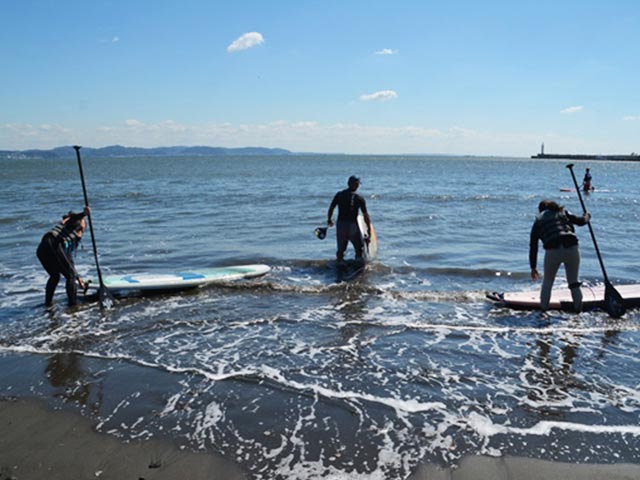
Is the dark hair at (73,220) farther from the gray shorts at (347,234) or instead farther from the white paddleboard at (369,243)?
the white paddleboard at (369,243)

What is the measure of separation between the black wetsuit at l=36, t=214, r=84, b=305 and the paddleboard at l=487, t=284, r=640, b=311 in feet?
23.9

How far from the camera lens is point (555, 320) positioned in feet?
25.4

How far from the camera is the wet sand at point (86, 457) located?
3824 millimetres

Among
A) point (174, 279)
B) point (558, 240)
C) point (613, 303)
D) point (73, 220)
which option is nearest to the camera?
point (558, 240)

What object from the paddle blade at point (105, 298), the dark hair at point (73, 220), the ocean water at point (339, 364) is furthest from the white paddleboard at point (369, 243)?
the dark hair at point (73, 220)

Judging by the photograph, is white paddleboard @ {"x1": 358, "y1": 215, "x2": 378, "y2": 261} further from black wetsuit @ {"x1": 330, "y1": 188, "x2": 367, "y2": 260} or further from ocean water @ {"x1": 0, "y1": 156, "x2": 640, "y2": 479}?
ocean water @ {"x1": 0, "y1": 156, "x2": 640, "y2": 479}

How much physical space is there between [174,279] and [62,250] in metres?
2.19

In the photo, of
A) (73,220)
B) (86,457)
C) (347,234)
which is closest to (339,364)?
(86,457)

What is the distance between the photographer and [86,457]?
4051 millimetres

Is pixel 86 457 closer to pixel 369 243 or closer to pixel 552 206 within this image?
pixel 552 206

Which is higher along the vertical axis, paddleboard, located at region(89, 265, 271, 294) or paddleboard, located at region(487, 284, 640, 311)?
paddleboard, located at region(89, 265, 271, 294)

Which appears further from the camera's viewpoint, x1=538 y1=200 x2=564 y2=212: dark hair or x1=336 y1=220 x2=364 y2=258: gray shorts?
x1=336 y1=220 x2=364 y2=258: gray shorts

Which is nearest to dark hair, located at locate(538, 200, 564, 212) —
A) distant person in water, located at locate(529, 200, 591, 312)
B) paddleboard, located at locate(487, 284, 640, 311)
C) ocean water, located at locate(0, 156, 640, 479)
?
distant person in water, located at locate(529, 200, 591, 312)

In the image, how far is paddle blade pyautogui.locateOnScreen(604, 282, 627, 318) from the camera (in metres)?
7.85
